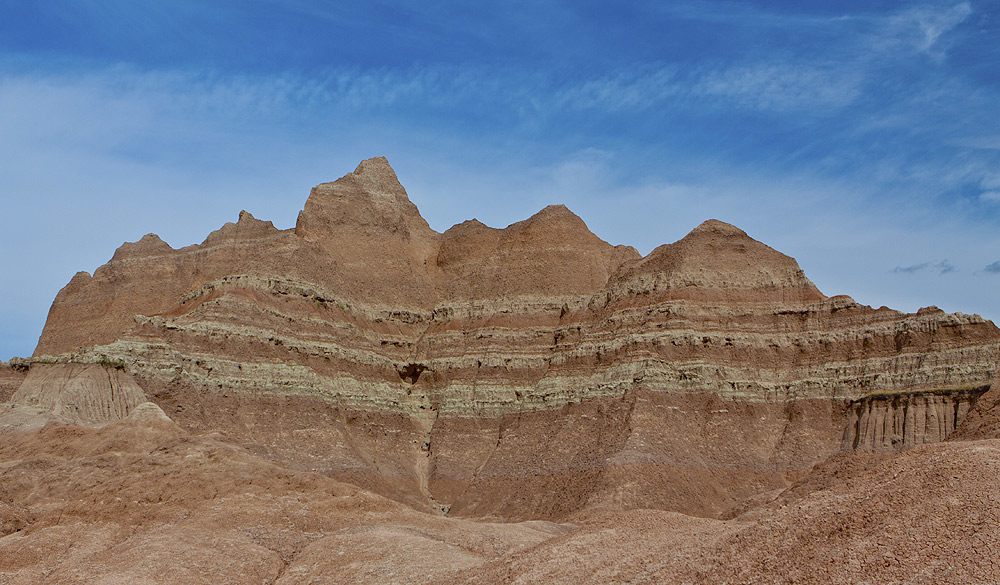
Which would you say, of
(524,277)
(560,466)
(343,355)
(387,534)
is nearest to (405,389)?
(343,355)

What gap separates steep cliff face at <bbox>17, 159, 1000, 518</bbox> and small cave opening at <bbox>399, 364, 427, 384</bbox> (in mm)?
203

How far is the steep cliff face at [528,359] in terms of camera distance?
2261 inches

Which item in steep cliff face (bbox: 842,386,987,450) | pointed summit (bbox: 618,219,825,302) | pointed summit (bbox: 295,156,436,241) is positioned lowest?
steep cliff face (bbox: 842,386,987,450)

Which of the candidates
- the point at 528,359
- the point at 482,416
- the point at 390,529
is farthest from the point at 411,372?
the point at 390,529

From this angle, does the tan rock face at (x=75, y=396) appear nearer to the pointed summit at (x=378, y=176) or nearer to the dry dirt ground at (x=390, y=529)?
the dry dirt ground at (x=390, y=529)

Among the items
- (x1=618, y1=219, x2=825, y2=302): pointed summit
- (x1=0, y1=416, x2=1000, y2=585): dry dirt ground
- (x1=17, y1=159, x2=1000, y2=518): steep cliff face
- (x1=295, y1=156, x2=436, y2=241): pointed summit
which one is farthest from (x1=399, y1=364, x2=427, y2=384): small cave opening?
(x1=0, y1=416, x2=1000, y2=585): dry dirt ground

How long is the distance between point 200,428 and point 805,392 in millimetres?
37800

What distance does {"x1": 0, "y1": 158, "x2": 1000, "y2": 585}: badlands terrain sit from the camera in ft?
83.1

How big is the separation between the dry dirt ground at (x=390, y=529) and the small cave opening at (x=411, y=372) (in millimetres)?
26928

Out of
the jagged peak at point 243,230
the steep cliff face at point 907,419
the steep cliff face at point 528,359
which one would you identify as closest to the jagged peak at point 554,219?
the steep cliff face at point 528,359

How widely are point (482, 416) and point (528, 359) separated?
571 centimetres

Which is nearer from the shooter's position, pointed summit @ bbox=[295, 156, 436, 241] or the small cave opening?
the small cave opening

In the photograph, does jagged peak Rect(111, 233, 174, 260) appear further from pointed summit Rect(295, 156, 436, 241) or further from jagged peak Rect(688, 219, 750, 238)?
jagged peak Rect(688, 219, 750, 238)

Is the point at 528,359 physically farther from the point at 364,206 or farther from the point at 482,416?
the point at 364,206
